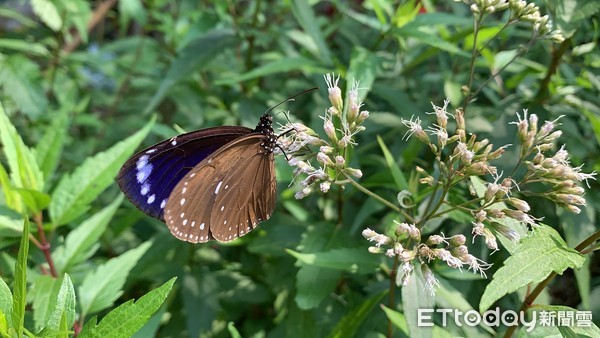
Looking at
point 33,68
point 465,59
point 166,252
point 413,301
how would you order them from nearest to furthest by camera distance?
point 413,301
point 166,252
point 465,59
point 33,68

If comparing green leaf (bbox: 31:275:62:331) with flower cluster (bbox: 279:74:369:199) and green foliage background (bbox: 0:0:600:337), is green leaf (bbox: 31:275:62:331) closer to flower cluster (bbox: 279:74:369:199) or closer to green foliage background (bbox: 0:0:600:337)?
green foliage background (bbox: 0:0:600:337)

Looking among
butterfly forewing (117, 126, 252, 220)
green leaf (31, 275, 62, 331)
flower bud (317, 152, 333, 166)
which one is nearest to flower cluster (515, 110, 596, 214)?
flower bud (317, 152, 333, 166)

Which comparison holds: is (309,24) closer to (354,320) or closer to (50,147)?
(50,147)

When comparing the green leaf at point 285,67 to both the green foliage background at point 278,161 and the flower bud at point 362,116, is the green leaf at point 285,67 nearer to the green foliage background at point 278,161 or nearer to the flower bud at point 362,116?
the green foliage background at point 278,161

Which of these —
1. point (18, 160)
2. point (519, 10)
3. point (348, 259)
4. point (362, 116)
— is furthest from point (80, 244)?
point (519, 10)

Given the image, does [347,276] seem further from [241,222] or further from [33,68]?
[33,68]

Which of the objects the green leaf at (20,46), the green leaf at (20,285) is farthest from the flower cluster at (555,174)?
the green leaf at (20,46)

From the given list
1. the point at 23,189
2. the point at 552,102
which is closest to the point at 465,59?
the point at 552,102
